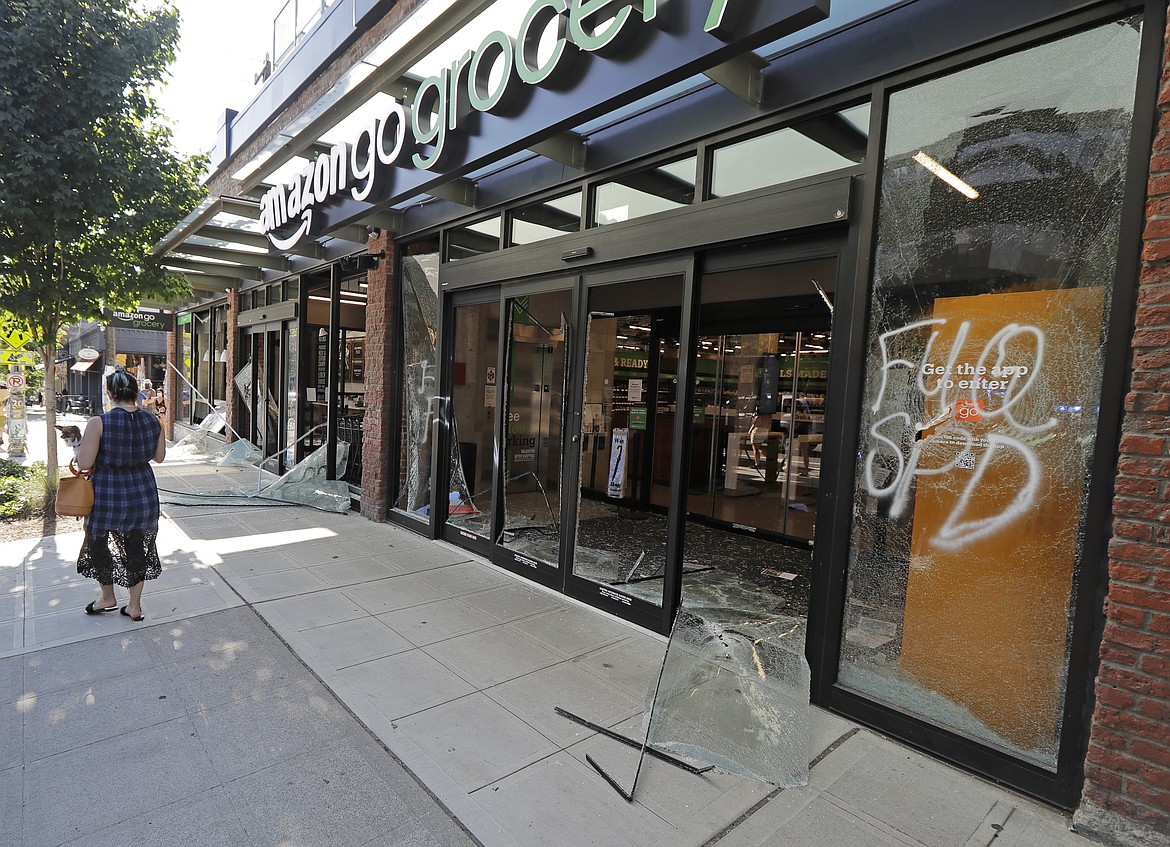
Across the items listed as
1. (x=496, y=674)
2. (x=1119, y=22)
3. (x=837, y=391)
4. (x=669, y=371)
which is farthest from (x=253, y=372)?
(x=1119, y=22)

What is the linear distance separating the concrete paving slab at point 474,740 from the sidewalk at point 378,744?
11mm

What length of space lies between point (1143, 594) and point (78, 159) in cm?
904

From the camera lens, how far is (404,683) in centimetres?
344

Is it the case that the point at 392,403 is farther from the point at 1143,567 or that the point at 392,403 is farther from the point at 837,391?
the point at 1143,567

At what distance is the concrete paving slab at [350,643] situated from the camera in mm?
3680

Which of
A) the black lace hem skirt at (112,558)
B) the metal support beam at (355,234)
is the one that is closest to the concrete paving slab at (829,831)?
the black lace hem skirt at (112,558)

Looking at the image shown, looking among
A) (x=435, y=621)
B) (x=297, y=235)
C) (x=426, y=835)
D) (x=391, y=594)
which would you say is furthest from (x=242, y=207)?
(x=426, y=835)

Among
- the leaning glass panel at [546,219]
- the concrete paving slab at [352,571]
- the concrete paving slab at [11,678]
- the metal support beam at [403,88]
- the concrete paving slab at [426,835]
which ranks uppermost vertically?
the metal support beam at [403,88]

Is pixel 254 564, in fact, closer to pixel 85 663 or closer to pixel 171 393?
pixel 85 663

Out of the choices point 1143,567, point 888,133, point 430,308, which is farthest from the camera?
point 430,308

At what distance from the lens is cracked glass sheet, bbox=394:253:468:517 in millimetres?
6684

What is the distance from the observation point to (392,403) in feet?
23.1

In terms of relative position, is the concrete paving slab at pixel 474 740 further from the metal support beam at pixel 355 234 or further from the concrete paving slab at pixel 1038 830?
the metal support beam at pixel 355 234

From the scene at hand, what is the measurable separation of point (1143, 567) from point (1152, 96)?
180cm
